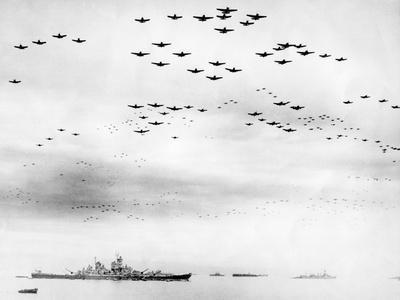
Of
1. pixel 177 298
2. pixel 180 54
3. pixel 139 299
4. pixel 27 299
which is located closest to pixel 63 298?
pixel 27 299

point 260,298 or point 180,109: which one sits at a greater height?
point 180,109

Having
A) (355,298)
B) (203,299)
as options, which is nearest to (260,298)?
(203,299)

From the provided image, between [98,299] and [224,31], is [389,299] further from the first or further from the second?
[224,31]

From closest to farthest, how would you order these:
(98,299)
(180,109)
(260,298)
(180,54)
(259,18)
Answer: (259,18) < (180,54) < (180,109) < (98,299) < (260,298)

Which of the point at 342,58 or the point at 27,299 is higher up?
the point at 342,58

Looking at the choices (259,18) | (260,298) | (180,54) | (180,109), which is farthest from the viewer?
(260,298)

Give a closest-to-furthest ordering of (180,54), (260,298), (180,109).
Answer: (180,54) < (180,109) < (260,298)

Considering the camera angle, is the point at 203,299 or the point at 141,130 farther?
the point at 203,299

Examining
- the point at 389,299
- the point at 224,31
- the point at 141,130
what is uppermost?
the point at 224,31

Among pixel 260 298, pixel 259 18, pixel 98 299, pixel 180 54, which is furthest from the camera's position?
pixel 260 298

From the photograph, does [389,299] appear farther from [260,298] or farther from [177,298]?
[177,298]
